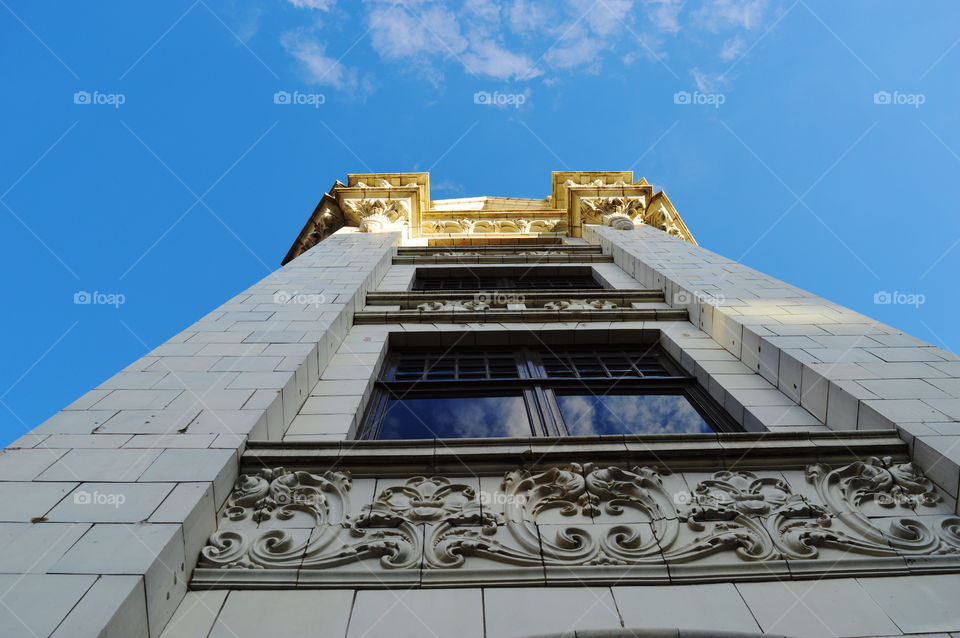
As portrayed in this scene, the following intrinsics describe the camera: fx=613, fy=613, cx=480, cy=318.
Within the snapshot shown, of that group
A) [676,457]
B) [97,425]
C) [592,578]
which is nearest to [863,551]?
[676,457]

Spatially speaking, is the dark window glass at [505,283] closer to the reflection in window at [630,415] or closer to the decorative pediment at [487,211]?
the decorative pediment at [487,211]

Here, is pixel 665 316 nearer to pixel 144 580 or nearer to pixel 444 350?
pixel 444 350

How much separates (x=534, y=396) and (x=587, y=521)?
3313 mm

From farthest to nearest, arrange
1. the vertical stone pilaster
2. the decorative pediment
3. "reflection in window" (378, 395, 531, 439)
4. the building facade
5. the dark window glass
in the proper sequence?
1. the decorative pediment
2. the dark window glass
3. "reflection in window" (378, 395, 531, 439)
4. the vertical stone pilaster
5. the building facade

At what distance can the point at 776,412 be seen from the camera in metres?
7.21

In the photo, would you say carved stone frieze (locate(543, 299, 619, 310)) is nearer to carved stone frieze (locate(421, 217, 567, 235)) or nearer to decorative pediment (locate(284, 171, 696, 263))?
decorative pediment (locate(284, 171, 696, 263))

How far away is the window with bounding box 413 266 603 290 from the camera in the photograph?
16609 mm

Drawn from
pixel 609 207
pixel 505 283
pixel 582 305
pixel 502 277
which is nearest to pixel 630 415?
pixel 582 305

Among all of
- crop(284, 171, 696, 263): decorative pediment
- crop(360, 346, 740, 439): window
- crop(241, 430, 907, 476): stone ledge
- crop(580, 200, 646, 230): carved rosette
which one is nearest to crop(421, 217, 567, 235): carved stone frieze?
crop(284, 171, 696, 263): decorative pediment

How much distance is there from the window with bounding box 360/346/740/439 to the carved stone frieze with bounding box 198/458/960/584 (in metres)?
1.89

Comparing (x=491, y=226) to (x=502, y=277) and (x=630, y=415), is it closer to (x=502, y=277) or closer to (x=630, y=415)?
(x=502, y=277)

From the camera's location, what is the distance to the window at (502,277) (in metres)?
16.6

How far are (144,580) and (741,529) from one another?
14.4 ft

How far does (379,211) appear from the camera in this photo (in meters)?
20.7
